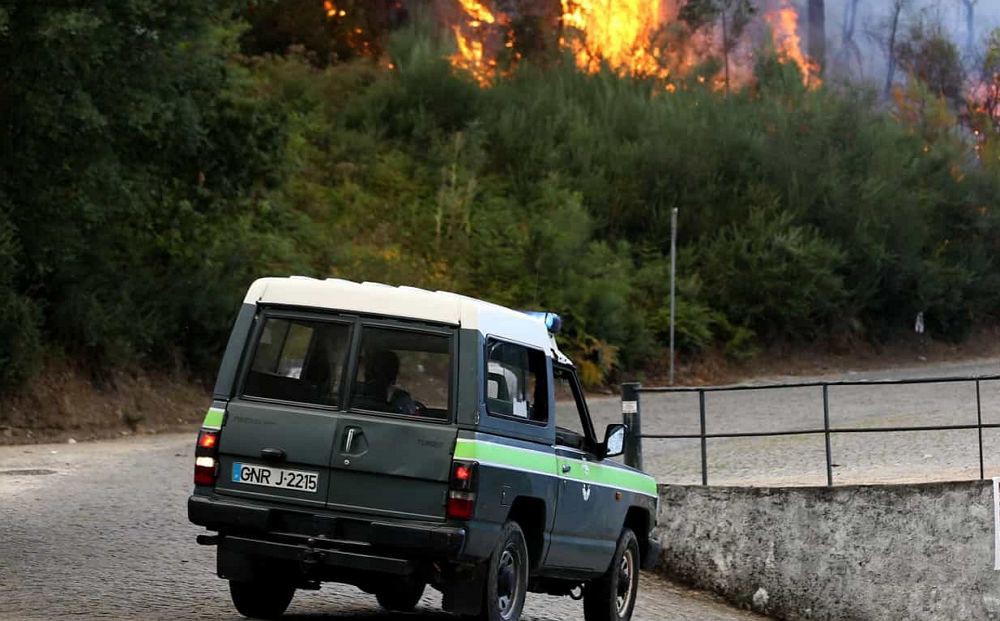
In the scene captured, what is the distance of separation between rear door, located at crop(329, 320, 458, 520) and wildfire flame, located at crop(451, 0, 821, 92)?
37764 millimetres

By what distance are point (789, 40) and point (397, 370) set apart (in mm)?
52658

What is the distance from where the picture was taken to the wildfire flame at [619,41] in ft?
164

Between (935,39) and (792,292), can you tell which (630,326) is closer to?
(792,292)

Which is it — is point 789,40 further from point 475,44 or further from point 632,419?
point 632,419

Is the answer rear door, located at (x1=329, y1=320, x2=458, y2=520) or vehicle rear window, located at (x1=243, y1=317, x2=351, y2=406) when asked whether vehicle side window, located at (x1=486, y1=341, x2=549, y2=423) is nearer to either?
rear door, located at (x1=329, y1=320, x2=458, y2=520)

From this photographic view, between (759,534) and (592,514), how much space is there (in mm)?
6669

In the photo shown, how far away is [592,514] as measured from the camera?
11.5 meters

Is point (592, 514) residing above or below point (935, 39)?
below

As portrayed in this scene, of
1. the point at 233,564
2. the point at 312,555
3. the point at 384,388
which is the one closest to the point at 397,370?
the point at 384,388

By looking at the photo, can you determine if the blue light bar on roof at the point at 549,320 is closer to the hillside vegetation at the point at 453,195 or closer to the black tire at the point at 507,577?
the black tire at the point at 507,577

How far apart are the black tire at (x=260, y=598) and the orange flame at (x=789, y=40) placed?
43.8m

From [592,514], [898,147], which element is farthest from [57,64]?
[898,147]

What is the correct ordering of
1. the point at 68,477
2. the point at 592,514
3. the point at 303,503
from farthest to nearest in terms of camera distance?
the point at 68,477
the point at 592,514
the point at 303,503

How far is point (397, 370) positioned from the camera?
32.1 feet
